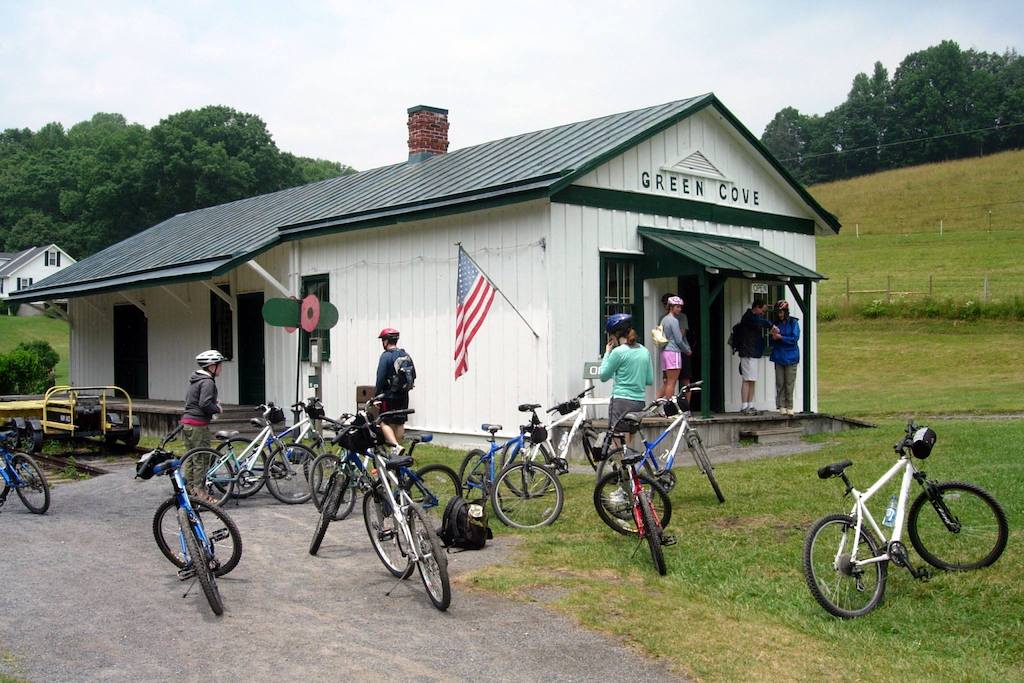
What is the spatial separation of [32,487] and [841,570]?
823cm

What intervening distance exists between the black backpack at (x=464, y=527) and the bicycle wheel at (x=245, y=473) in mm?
3262

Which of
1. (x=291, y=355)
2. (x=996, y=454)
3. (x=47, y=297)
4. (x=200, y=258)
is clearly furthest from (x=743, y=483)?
(x=47, y=297)

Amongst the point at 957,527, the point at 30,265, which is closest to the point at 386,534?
the point at 957,527

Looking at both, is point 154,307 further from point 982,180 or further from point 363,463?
point 982,180

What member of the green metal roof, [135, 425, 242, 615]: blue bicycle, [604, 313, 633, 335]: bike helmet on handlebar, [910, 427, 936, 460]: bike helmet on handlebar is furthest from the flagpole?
[910, 427, 936, 460]: bike helmet on handlebar

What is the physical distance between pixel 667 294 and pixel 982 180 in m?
57.4

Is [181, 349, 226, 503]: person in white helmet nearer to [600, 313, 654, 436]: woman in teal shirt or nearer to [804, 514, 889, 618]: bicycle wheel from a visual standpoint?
[600, 313, 654, 436]: woman in teal shirt

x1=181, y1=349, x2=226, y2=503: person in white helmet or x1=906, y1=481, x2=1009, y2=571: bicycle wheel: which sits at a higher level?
x1=181, y1=349, x2=226, y2=503: person in white helmet

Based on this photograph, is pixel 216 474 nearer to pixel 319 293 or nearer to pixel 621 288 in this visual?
pixel 621 288

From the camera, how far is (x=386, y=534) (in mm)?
7754

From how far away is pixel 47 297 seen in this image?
24422 millimetres

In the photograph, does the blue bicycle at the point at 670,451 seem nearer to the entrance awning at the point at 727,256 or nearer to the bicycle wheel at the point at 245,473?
the bicycle wheel at the point at 245,473

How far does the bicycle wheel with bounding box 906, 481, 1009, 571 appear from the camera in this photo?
7.07 metres

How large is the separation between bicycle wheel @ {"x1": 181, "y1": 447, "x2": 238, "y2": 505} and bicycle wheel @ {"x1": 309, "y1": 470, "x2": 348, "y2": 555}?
2454mm
